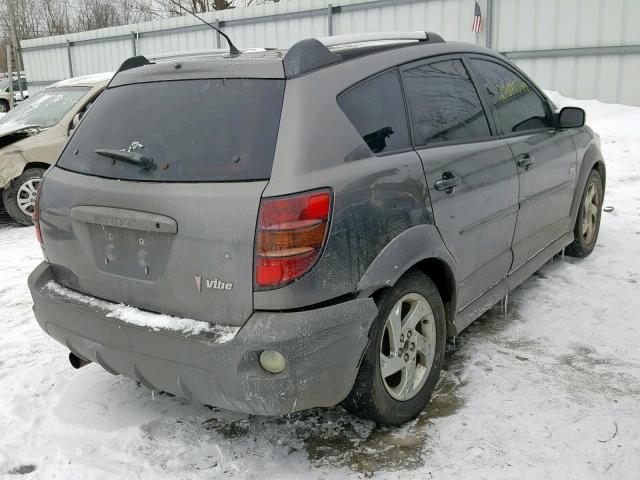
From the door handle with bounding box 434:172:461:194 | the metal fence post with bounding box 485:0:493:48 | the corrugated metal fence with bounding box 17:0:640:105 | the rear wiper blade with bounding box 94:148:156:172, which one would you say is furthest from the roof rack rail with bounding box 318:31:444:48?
the metal fence post with bounding box 485:0:493:48

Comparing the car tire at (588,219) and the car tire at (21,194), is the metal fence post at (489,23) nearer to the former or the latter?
the car tire at (588,219)

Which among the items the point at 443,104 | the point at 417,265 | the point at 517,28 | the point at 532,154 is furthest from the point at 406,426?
the point at 517,28

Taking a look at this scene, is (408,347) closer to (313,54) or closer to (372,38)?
(313,54)

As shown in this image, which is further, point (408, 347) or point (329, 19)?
point (329, 19)

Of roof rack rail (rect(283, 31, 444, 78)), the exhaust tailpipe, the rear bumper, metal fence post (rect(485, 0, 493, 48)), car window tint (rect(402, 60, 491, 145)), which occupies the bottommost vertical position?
the exhaust tailpipe

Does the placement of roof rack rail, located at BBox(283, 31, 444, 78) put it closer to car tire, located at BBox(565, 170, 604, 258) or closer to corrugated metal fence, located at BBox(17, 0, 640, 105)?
car tire, located at BBox(565, 170, 604, 258)

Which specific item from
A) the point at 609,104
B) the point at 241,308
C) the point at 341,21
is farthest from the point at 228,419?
the point at 341,21

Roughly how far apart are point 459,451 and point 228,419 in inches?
43.6

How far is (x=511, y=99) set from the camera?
12.7 ft

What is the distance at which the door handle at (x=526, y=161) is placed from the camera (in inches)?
143

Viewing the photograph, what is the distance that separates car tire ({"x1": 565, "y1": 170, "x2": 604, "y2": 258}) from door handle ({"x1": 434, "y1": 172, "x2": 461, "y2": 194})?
2220 mm

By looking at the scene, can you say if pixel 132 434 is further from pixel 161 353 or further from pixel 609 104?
pixel 609 104

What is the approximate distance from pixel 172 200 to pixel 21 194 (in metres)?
5.79

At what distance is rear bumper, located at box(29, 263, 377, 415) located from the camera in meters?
2.24
